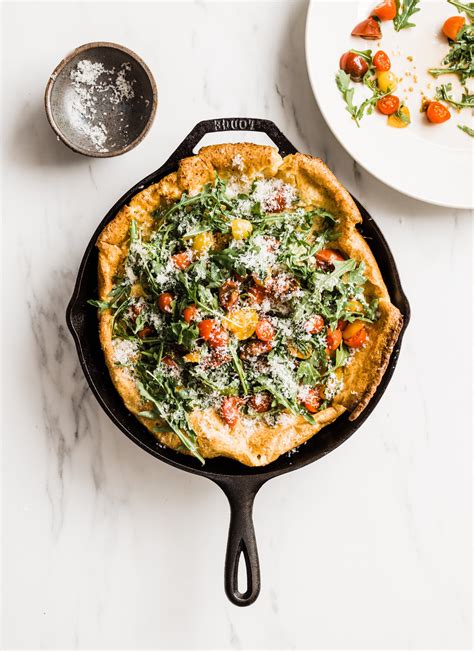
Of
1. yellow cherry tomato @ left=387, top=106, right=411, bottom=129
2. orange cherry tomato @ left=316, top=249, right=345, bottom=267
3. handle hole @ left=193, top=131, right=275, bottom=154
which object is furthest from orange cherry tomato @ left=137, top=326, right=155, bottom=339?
yellow cherry tomato @ left=387, top=106, right=411, bottom=129

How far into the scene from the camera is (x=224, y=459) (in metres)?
3.50

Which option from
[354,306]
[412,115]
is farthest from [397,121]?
[354,306]

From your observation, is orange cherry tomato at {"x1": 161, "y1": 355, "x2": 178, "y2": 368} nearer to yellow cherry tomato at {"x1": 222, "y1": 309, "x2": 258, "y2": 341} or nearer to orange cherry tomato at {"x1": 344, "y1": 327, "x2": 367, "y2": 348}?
yellow cherry tomato at {"x1": 222, "y1": 309, "x2": 258, "y2": 341}

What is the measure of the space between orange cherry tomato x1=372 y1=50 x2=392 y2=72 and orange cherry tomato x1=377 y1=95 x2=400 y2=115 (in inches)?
6.1

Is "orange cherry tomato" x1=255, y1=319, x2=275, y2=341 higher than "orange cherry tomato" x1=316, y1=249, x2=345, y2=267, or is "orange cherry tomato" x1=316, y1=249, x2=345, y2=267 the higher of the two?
A: "orange cherry tomato" x1=316, y1=249, x2=345, y2=267

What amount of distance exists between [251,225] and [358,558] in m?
2.01

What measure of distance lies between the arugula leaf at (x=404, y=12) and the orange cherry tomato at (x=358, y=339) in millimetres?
1741

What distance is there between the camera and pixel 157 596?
3.99 metres

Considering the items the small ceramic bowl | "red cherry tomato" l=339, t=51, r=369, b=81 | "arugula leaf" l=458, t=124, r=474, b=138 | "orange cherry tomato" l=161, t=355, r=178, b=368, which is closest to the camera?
"orange cherry tomato" l=161, t=355, r=178, b=368

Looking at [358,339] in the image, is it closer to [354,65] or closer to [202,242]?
[202,242]

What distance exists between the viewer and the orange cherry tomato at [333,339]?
3322 mm

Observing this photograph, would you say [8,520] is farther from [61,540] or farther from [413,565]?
[413,565]

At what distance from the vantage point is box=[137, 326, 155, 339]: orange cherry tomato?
3365 millimetres

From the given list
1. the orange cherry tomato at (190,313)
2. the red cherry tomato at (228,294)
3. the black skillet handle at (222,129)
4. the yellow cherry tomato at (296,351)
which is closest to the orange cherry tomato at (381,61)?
the black skillet handle at (222,129)
